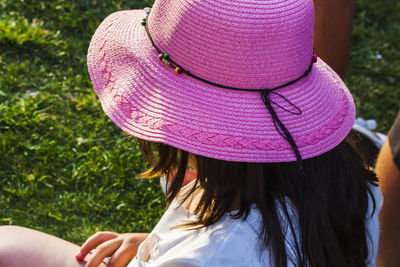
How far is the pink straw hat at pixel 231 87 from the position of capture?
49.6 inches

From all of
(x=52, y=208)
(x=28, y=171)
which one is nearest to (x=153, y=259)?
(x=52, y=208)

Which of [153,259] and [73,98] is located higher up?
[153,259]

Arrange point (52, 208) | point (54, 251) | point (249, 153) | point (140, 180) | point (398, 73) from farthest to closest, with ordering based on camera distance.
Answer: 1. point (398, 73)
2. point (140, 180)
3. point (52, 208)
4. point (54, 251)
5. point (249, 153)

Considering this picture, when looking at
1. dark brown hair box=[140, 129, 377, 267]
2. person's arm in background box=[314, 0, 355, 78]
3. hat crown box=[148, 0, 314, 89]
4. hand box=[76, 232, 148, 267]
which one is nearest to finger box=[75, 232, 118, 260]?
hand box=[76, 232, 148, 267]

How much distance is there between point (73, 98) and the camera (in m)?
2.99

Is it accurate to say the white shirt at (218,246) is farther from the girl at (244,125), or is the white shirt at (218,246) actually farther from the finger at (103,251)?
the finger at (103,251)

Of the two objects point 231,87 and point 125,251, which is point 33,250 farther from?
point 231,87

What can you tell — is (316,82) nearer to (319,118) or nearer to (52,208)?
(319,118)

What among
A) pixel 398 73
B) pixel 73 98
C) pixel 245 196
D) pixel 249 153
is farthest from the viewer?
pixel 398 73

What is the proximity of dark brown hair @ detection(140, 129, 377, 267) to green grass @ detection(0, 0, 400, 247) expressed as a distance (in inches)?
46.6

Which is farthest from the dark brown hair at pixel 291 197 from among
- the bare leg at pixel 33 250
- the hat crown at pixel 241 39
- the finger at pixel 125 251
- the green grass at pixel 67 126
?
the green grass at pixel 67 126

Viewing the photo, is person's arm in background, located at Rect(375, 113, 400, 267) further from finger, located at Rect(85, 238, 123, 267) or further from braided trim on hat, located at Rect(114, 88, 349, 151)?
finger, located at Rect(85, 238, 123, 267)

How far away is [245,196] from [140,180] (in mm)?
1380

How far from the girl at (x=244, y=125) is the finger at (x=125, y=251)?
0.36 m
